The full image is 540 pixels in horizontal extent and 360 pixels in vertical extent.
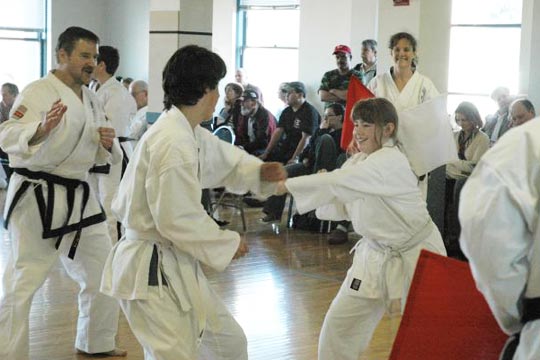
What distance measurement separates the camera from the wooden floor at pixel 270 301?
4621 millimetres

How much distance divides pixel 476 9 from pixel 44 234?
7.16m

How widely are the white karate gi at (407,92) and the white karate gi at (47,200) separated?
1859 mm

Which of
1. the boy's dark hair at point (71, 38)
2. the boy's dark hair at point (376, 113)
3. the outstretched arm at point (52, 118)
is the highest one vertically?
the boy's dark hair at point (71, 38)

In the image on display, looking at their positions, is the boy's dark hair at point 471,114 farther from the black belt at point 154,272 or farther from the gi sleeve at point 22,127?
the black belt at point 154,272

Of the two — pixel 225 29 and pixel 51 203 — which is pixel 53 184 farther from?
pixel 225 29

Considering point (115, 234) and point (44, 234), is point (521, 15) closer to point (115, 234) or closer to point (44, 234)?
point (115, 234)

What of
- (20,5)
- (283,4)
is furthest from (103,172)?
(20,5)

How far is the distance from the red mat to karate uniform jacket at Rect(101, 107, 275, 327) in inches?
28.4

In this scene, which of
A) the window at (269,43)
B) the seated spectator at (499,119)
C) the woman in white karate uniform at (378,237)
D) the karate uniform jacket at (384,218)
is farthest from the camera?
the window at (269,43)

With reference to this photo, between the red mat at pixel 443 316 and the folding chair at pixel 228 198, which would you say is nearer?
the red mat at pixel 443 316

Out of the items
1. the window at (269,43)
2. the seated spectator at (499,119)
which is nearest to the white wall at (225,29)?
the window at (269,43)

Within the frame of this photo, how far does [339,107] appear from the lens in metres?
8.16

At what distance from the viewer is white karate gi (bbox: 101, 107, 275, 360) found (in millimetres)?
2906

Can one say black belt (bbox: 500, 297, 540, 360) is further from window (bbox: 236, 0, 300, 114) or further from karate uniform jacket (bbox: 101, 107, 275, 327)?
window (bbox: 236, 0, 300, 114)
